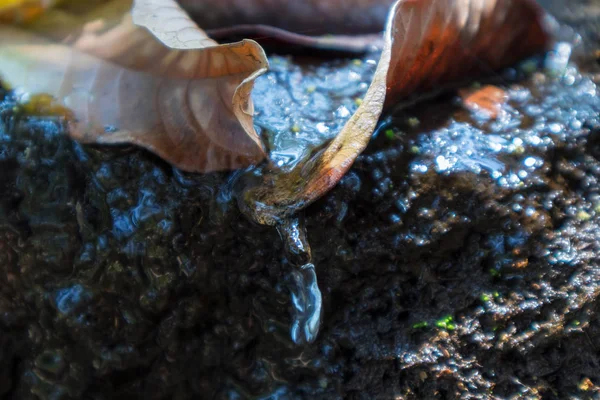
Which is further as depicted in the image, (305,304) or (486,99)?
(486,99)

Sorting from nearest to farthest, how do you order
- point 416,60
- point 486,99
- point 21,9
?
point 21,9, point 416,60, point 486,99

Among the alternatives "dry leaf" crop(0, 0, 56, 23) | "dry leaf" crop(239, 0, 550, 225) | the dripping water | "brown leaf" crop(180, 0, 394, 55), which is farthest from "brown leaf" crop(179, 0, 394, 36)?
the dripping water

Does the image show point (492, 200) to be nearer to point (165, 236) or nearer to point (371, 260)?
point (371, 260)

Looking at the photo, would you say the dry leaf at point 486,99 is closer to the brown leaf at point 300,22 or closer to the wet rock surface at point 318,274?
the wet rock surface at point 318,274

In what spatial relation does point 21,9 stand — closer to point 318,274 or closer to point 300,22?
point 300,22

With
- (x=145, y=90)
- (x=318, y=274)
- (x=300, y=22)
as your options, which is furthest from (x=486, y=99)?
(x=145, y=90)
